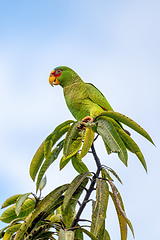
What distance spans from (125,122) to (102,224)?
74 cm

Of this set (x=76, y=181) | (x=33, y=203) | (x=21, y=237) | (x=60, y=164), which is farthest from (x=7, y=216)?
(x=76, y=181)

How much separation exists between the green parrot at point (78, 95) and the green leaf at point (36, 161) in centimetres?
62

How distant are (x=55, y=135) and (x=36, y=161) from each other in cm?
27

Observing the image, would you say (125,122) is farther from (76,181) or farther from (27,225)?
(27,225)

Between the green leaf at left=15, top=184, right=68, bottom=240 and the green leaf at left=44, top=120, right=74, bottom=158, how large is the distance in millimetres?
296

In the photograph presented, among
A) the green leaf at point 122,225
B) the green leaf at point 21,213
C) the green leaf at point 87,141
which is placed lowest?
the green leaf at point 122,225

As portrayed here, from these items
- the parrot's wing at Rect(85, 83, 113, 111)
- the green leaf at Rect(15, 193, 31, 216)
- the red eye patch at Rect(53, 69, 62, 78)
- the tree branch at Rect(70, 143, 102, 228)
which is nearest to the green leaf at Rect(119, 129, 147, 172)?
the tree branch at Rect(70, 143, 102, 228)

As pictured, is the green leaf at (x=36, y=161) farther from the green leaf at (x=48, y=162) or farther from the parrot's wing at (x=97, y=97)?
the parrot's wing at (x=97, y=97)

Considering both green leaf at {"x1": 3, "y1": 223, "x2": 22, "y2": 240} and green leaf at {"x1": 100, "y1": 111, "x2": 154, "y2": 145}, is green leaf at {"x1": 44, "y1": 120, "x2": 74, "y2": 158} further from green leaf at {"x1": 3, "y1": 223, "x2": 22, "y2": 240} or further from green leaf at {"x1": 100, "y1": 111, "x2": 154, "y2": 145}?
green leaf at {"x1": 3, "y1": 223, "x2": 22, "y2": 240}

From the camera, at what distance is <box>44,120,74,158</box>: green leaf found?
96.5 inches

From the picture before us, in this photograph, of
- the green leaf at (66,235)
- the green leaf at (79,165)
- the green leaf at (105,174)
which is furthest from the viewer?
the green leaf at (79,165)

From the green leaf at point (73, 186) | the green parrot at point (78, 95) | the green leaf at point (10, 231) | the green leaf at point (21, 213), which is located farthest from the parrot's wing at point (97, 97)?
the green leaf at point (10, 231)

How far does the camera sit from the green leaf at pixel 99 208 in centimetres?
207

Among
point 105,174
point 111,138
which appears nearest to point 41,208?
point 105,174
